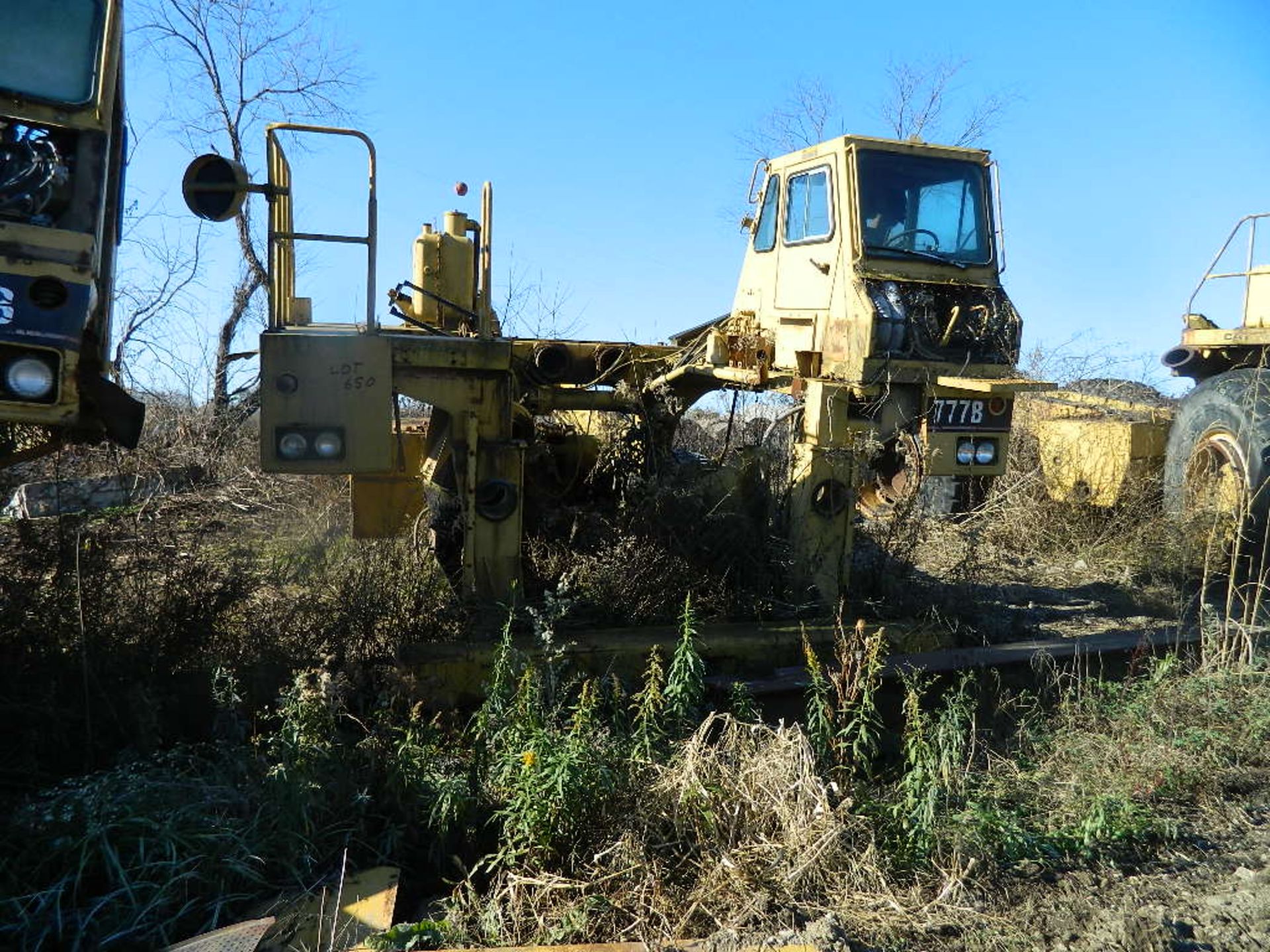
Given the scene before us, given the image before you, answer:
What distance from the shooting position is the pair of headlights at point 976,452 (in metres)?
6.30

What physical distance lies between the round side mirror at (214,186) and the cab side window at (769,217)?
4231 mm

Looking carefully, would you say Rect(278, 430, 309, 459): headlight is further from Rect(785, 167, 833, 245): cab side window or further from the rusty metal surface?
Rect(785, 167, 833, 245): cab side window

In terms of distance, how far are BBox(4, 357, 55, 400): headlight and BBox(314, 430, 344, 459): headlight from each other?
1263 millimetres

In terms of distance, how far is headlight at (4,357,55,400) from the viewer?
11.2 feet

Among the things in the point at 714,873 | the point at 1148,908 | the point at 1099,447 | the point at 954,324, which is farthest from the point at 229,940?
the point at 1099,447

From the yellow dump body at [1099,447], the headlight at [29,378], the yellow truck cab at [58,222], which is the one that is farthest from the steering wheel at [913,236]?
the headlight at [29,378]

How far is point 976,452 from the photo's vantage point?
635cm

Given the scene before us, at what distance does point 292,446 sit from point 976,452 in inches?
158

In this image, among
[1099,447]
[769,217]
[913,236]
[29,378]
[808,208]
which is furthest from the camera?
[1099,447]

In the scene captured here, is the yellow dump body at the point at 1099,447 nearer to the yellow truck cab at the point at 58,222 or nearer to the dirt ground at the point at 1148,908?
the dirt ground at the point at 1148,908

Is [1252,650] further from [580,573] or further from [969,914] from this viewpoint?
[580,573]

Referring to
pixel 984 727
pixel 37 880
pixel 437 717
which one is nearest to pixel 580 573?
pixel 437 717

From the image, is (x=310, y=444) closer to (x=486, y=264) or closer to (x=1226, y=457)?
(x=486, y=264)

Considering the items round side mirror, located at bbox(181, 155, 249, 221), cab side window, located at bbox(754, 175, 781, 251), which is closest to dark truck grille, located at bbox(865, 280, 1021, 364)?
cab side window, located at bbox(754, 175, 781, 251)
